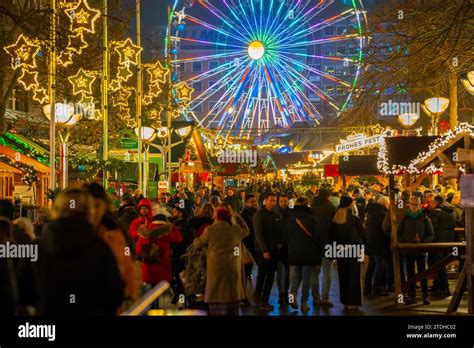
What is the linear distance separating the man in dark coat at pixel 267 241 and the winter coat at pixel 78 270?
8.81 m

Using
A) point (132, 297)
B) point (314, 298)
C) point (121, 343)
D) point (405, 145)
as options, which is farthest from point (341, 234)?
point (132, 297)

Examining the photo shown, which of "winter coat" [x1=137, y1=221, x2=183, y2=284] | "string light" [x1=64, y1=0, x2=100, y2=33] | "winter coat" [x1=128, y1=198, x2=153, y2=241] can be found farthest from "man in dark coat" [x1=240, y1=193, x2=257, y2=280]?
"string light" [x1=64, y1=0, x2=100, y2=33]

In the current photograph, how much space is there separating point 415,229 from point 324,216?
1.70m

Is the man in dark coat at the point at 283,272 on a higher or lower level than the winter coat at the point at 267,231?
lower

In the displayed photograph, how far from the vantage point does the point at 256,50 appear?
43.9 metres

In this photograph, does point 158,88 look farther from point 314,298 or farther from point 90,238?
point 90,238

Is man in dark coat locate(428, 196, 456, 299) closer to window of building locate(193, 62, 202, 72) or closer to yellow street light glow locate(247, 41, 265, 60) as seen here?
yellow street light glow locate(247, 41, 265, 60)

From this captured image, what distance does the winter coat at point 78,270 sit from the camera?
4.66 metres

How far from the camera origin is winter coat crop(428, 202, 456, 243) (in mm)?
15133

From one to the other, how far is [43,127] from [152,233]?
2272 cm
